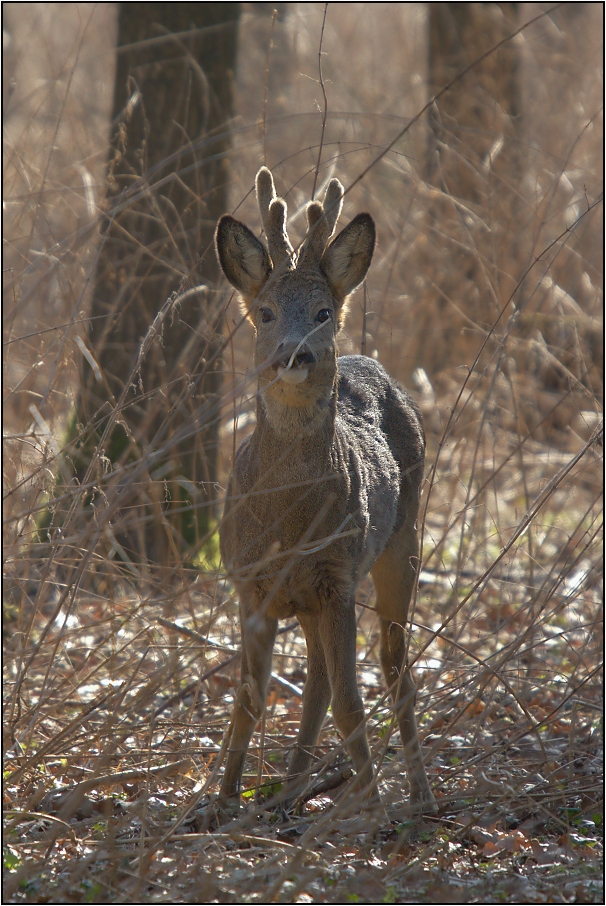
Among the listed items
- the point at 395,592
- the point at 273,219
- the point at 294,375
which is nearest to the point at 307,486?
the point at 294,375

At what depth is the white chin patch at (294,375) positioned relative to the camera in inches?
144

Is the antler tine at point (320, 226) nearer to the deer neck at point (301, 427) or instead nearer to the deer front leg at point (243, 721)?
the deer neck at point (301, 427)

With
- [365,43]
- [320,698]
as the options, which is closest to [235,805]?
[320,698]

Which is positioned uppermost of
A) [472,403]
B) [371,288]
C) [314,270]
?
[371,288]

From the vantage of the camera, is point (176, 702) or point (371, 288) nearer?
point (176, 702)

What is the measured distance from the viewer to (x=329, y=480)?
406 centimetres

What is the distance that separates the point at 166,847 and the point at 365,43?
15.0 metres

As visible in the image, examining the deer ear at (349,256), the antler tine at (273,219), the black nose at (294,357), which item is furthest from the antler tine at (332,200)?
the black nose at (294,357)

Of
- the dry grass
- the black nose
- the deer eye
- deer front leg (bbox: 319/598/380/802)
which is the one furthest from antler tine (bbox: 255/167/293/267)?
deer front leg (bbox: 319/598/380/802)

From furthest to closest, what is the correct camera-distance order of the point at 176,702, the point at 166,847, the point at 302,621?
the point at 176,702 < the point at 302,621 < the point at 166,847

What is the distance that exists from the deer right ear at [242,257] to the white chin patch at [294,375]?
703 mm

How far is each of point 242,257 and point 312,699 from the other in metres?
2.04

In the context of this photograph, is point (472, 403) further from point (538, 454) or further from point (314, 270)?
point (314, 270)

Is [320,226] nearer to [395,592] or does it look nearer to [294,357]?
[294,357]
